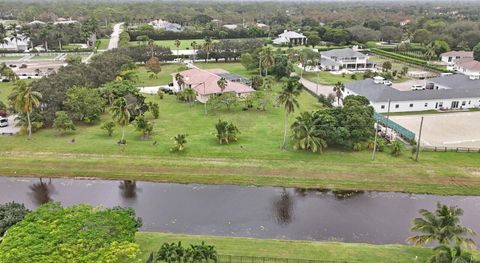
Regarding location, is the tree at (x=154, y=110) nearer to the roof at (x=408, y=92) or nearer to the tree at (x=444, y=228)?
the roof at (x=408, y=92)

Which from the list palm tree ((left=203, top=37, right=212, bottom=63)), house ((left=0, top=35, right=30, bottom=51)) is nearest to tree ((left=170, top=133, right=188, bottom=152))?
palm tree ((left=203, top=37, right=212, bottom=63))

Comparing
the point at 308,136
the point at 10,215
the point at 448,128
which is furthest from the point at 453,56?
the point at 10,215

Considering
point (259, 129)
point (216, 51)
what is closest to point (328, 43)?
point (216, 51)

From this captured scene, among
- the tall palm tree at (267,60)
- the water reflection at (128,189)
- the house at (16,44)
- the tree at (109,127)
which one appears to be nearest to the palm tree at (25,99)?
the tree at (109,127)

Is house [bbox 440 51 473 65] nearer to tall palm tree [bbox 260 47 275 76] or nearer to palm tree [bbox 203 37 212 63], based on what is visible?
A: tall palm tree [bbox 260 47 275 76]

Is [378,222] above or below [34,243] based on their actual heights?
below

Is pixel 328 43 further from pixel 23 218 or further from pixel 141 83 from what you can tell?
pixel 23 218

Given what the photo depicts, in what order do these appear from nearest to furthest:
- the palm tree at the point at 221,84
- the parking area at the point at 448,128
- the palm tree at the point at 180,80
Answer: the parking area at the point at 448,128 → the palm tree at the point at 221,84 → the palm tree at the point at 180,80

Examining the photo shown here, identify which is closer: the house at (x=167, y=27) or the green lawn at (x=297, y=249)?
the green lawn at (x=297, y=249)
